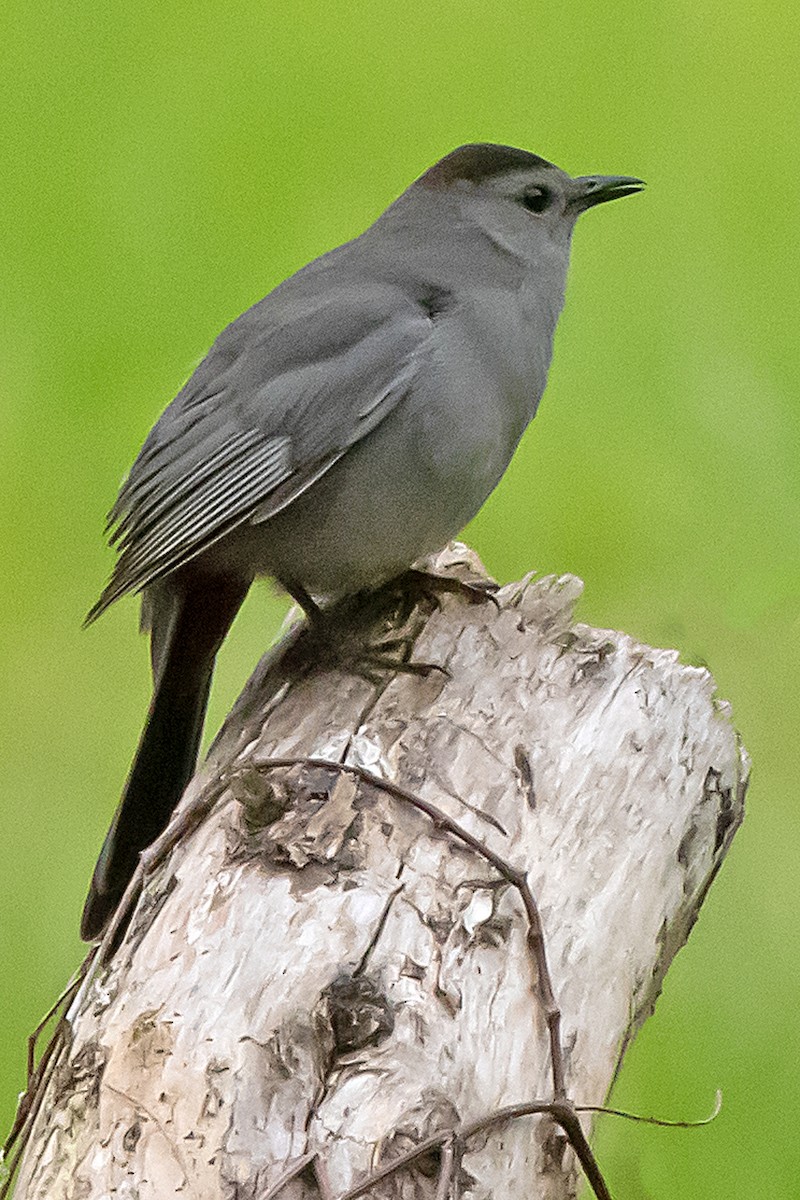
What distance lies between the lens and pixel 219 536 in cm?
214

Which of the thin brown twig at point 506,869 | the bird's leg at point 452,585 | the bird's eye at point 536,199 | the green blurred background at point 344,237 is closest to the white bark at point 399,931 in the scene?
the thin brown twig at point 506,869

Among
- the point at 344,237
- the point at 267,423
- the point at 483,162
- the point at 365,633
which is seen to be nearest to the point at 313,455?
the point at 267,423

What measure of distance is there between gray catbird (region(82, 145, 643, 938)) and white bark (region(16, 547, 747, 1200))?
0.91 ft

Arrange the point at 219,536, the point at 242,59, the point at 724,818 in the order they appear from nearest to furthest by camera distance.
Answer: the point at 724,818, the point at 219,536, the point at 242,59

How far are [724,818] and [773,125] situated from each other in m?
1.31

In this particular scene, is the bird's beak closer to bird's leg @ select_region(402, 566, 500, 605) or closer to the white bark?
bird's leg @ select_region(402, 566, 500, 605)

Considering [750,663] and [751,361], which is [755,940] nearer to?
[750,663]

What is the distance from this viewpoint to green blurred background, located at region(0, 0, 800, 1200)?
8.12 ft

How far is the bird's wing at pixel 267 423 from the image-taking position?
7.06 ft

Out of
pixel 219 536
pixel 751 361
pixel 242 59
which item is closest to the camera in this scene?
pixel 219 536

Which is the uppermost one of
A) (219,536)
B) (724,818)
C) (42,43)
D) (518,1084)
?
(42,43)

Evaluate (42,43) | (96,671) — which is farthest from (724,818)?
(42,43)

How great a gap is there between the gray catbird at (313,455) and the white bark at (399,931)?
276mm

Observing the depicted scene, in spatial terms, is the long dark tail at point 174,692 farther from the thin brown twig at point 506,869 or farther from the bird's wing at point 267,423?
the thin brown twig at point 506,869
